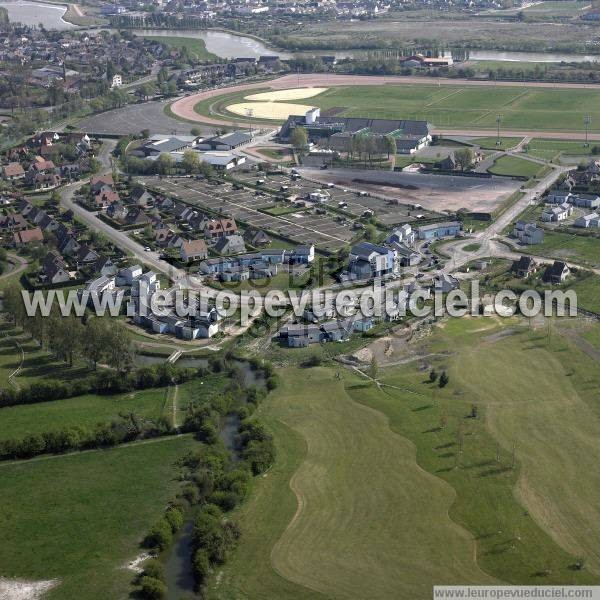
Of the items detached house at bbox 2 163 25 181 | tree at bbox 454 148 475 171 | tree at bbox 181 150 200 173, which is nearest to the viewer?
tree at bbox 454 148 475 171

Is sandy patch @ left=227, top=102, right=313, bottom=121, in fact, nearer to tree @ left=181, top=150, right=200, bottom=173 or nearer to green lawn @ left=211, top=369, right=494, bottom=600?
tree @ left=181, top=150, right=200, bottom=173

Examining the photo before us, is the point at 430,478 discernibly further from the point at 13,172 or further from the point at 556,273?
the point at 13,172

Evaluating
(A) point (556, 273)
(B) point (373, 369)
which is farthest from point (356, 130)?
(B) point (373, 369)

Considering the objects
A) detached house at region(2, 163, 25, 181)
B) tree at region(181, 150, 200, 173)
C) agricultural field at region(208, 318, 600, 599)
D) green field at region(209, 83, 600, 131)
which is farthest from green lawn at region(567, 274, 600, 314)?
detached house at region(2, 163, 25, 181)

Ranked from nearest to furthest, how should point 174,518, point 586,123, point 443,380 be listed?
point 174,518 → point 443,380 → point 586,123

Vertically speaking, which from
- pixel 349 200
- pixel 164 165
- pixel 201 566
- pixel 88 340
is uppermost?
pixel 164 165
